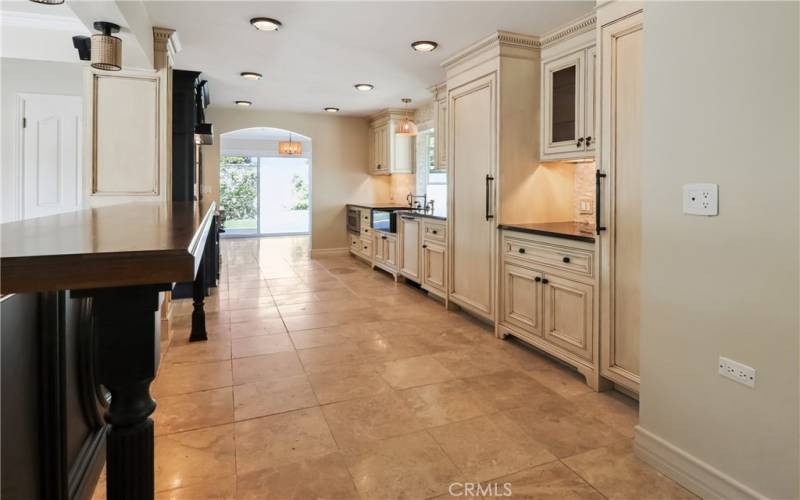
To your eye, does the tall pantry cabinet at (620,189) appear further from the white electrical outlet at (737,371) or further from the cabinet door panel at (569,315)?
the white electrical outlet at (737,371)

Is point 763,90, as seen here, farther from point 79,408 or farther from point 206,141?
point 206,141

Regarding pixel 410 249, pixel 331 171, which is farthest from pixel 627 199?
pixel 331 171

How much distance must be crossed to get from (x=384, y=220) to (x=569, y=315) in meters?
3.87

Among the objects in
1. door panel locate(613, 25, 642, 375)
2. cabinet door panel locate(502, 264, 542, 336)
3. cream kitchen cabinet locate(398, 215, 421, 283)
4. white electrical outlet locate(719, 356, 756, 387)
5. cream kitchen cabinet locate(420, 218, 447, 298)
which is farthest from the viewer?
cream kitchen cabinet locate(398, 215, 421, 283)

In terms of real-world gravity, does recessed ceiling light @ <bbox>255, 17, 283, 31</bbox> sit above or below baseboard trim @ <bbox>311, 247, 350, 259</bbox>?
above

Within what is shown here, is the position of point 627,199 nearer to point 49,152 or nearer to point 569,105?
point 569,105

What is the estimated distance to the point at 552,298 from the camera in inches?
126

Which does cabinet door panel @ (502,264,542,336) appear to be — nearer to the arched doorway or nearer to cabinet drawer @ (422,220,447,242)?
cabinet drawer @ (422,220,447,242)

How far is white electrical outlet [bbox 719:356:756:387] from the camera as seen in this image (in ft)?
5.42

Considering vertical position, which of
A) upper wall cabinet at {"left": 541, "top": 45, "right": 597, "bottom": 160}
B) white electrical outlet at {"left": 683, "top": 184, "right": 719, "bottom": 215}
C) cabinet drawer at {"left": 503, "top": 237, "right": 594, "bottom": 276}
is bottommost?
cabinet drawer at {"left": 503, "top": 237, "right": 594, "bottom": 276}

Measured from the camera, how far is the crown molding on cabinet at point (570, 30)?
327 cm

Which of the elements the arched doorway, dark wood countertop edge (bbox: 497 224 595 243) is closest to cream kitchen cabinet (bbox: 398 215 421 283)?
dark wood countertop edge (bbox: 497 224 595 243)

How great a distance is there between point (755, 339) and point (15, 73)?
6.41m

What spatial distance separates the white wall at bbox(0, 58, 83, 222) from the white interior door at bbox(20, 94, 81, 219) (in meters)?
0.07
